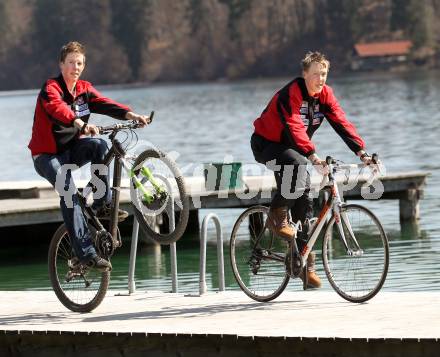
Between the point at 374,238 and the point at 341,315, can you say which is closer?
the point at 341,315

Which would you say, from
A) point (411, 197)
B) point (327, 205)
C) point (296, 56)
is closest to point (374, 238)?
point (327, 205)

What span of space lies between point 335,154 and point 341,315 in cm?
3334

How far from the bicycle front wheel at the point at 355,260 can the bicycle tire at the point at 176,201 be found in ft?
3.43

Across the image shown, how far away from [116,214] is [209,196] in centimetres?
1087

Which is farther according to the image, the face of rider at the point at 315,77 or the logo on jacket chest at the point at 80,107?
the logo on jacket chest at the point at 80,107

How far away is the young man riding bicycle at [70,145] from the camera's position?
31.3 feet

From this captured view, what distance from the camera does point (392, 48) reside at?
165 m

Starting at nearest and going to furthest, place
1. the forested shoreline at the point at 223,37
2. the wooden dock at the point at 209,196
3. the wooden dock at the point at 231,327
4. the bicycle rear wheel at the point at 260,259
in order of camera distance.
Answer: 1. the wooden dock at the point at 231,327
2. the bicycle rear wheel at the point at 260,259
3. the wooden dock at the point at 209,196
4. the forested shoreline at the point at 223,37

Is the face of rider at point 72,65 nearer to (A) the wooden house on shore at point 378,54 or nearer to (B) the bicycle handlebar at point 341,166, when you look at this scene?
(B) the bicycle handlebar at point 341,166

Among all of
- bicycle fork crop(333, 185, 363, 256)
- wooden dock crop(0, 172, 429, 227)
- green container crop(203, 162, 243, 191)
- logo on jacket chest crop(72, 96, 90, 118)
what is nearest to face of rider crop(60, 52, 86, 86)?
logo on jacket chest crop(72, 96, 90, 118)

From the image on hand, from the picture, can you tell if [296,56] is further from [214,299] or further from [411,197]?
[214,299]

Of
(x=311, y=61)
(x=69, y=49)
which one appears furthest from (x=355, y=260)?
(x=69, y=49)

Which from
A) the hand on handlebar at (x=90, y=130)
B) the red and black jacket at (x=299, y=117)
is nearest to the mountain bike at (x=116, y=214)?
the hand on handlebar at (x=90, y=130)

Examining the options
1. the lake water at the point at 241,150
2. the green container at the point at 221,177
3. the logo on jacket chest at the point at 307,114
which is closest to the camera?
the logo on jacket chest at the point at 307,114
